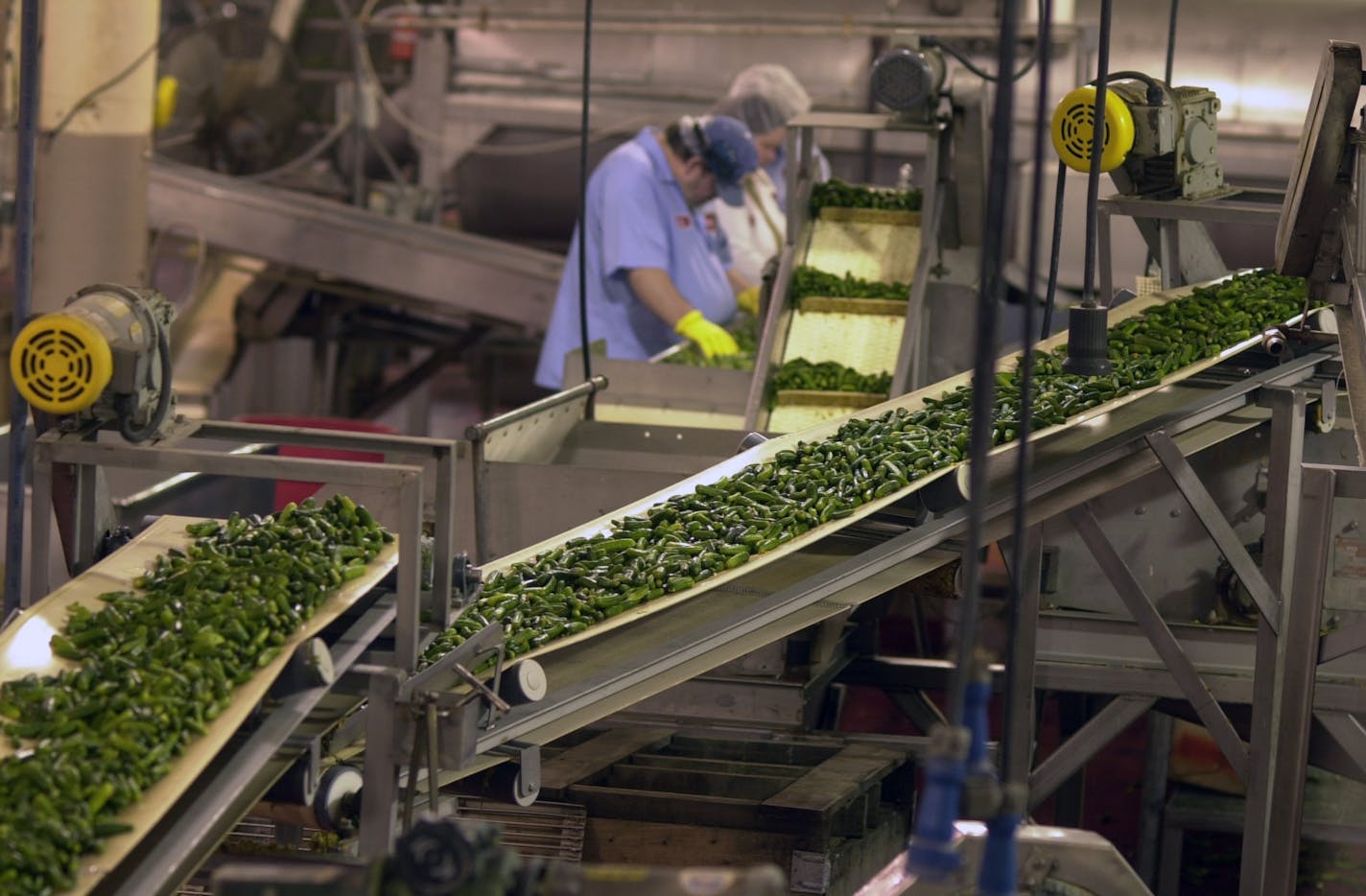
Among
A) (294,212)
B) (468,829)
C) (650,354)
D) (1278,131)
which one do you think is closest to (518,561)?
(468,829)

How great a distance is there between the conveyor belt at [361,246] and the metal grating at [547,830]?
5.19 metres

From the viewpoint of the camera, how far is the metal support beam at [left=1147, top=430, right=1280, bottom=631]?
177 inches

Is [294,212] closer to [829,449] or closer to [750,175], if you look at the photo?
[750,175]

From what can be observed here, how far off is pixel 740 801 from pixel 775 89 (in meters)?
4.58

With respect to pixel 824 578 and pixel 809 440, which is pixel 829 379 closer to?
pixel 809 440

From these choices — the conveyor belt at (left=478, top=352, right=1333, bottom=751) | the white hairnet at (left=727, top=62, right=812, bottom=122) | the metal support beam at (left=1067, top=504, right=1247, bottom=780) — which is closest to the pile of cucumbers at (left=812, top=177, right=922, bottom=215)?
the white hairnet at (left=727, top=62, right=812, bottom=122)

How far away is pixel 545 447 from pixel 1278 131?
19.4ft

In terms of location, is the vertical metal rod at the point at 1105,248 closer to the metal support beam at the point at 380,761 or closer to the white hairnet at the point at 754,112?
the white hairnet at the point at 754,112

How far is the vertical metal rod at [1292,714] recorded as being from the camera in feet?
14.3

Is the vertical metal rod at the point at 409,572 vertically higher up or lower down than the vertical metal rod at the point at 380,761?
higher up

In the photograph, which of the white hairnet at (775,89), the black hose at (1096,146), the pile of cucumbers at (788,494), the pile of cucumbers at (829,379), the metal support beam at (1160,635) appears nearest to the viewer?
the pile of cucumbers at (788,494)

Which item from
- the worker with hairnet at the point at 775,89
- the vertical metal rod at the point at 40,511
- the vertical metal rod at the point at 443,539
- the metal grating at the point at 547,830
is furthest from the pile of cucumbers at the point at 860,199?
the vertical metal rod at the point at 40,511

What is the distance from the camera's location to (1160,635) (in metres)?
4.68

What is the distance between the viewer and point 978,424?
2471 mm
